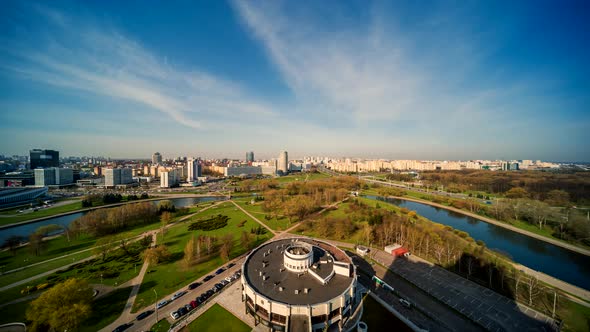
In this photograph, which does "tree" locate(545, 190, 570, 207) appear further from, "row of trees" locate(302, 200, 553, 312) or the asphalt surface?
the asphalt surface

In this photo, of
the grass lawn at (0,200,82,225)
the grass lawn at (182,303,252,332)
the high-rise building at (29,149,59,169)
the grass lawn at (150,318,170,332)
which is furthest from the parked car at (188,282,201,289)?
the high-rise building at (29,149,59,169)

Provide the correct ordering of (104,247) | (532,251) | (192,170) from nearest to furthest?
(104,247)
(532,251)
(192,170)

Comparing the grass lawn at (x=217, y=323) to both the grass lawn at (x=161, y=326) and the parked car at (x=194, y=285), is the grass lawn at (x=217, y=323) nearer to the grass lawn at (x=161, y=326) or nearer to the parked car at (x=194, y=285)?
the grass lawn at (x=161, y=326)

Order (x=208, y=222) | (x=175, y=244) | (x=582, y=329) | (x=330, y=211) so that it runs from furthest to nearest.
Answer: (x=330, y=211) < (x=208, y=222) < (x=175, y=244) < (x=582, y=329)

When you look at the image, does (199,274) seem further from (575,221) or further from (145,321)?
(575,221)

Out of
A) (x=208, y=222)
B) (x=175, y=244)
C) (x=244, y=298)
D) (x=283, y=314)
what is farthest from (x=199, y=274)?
(x=208, y=222)

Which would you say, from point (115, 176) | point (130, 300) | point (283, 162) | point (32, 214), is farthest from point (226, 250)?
point (283, 162)

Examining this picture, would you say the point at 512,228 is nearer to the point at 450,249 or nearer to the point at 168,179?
the point at 450,249
